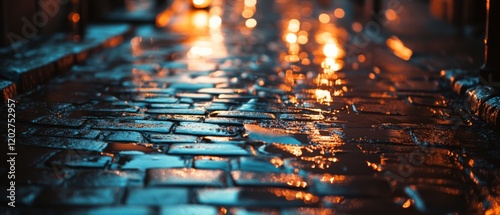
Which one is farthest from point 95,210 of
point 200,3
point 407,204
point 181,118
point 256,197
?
point 200,3

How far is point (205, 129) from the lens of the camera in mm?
6023

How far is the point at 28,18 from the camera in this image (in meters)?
12.3

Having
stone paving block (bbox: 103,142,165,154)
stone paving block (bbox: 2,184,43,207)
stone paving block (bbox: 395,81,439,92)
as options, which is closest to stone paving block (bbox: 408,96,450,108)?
stone paving block (bbox: 395,81,439,92)

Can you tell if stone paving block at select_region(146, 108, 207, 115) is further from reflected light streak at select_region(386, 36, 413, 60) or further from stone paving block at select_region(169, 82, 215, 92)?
reflected light streak at select_region(386, 36, 413, 60)

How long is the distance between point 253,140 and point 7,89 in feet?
9.55

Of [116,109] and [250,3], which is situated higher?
[250,3]

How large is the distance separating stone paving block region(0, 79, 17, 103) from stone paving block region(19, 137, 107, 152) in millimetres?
1646

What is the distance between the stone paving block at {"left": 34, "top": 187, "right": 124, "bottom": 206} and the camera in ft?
13.1

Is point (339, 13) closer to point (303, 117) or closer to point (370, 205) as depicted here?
point (303, 117)

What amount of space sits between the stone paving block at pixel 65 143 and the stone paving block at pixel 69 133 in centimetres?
12

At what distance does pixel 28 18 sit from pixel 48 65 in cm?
387

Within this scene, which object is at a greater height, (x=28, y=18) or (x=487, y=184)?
(x=28, y=18)

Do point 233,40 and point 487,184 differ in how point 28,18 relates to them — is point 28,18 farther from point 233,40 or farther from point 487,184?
point 487,184

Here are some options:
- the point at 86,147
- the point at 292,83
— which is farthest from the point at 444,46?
the point at 86,147
